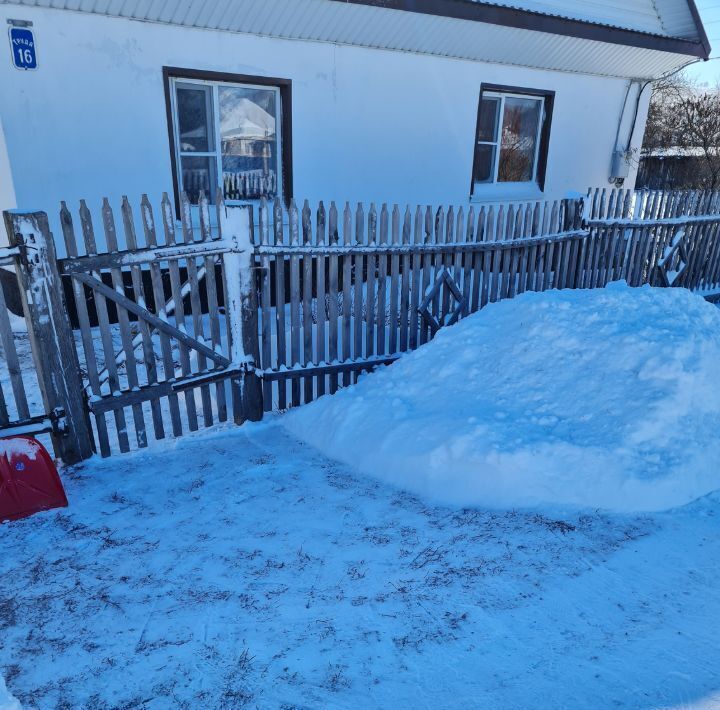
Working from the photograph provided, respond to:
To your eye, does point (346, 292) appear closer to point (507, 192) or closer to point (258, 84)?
point (258, 84)

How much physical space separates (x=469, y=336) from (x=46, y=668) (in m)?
3.47

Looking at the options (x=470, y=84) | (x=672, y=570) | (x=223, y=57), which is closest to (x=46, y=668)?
(x=672, y=570)

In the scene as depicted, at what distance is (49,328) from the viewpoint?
347 cm

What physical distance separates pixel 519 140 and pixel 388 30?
4060 mm

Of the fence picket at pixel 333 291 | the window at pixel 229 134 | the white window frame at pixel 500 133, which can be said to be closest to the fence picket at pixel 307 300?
the fence picket at pixel 333 291

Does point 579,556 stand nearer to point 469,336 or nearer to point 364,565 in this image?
point 364,565

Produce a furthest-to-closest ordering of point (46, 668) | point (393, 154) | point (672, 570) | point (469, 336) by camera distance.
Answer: point (393, 154)
point (469, 336)
point (672, 570)
point (46, 668)

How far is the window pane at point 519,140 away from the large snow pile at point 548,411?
21.9 ft

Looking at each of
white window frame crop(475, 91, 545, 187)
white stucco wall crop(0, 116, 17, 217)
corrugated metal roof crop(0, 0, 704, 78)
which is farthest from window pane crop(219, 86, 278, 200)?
white window frame crop(475, 91, 545, 187)

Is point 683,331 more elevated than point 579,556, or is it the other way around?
point 683,331

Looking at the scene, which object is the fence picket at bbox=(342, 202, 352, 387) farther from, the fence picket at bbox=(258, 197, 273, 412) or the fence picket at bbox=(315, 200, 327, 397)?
the fence picket at bbox=(258, 197, 273, 412)

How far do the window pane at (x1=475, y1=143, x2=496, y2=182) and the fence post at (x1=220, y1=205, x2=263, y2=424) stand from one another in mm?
7153

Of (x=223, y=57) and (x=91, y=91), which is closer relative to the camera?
(x=91, y=91)

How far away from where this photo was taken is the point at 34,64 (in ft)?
18.8
